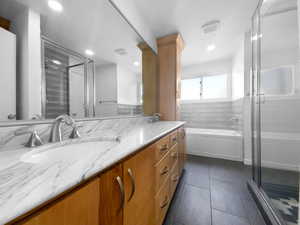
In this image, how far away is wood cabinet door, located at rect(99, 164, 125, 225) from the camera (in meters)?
0.43

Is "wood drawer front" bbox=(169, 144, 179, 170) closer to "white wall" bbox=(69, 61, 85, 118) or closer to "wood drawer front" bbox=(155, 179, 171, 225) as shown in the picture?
"wood drawer front" bbox=(155, 179, 171, 225)

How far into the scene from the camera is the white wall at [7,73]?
589 millimetres

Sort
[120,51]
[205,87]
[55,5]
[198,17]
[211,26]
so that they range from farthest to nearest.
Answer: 1. [205,87]
2. [211,26]
3. [198,17]
4. [120,51]
5. [55,5]

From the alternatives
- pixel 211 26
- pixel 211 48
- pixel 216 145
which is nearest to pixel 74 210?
pixel 211 26

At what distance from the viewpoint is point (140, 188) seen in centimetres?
65

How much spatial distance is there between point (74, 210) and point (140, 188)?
1.28 feet

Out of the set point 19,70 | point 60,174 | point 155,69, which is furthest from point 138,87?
point 60,174

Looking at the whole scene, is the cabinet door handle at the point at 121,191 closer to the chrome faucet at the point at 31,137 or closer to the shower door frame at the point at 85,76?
the chrome faucet at the point at 31,137

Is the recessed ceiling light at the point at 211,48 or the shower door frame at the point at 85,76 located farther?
the recessed ceiling light at the point at 211,48

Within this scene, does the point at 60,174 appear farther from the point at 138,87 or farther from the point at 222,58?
the point at 222,58

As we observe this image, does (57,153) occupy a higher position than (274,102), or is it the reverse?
(274,102)

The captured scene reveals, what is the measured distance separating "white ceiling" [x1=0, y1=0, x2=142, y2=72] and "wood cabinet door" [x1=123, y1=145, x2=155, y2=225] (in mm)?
924

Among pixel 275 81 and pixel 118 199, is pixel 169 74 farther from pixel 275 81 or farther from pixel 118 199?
pixel 118 199

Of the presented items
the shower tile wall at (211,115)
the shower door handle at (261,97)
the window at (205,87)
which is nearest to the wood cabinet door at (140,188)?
the shower door handle at (261,97)
